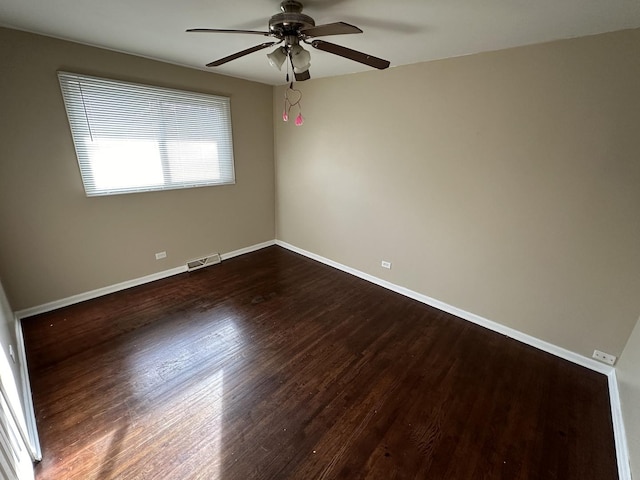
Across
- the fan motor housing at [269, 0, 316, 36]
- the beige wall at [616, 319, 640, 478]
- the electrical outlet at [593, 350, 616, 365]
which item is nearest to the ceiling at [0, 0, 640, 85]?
the fan motor housing at [269, 0, 316, 36]

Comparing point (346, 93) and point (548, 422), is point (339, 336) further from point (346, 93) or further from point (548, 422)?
point (346, 93)

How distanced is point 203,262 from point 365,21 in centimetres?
329

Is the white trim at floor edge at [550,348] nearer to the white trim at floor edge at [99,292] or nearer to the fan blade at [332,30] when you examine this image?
the white trim at floor edge at [99,292]

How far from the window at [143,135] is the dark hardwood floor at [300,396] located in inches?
53.3

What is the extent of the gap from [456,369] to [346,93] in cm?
304

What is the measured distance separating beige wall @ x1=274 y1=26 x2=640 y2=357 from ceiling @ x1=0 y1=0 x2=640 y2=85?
0.25 meters

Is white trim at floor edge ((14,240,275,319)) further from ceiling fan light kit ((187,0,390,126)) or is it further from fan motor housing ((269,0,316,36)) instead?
fan motor housing ((269,0,316,36))

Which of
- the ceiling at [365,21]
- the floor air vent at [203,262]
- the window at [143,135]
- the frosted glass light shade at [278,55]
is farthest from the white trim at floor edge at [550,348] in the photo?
the frosted glass light shade at [278,55]

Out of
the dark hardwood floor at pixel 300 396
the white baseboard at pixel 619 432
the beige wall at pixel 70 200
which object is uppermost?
the beige wall at pixel 70 200

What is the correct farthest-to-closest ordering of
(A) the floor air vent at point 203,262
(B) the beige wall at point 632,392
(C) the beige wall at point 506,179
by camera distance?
(A) the floor air vent at point 203,262
(C) the beige wall at point 506,179
(B) the beige wall at point 632,392

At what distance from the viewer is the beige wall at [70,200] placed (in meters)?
2.40

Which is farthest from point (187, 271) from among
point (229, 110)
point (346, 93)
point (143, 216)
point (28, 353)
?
point (346, 93)

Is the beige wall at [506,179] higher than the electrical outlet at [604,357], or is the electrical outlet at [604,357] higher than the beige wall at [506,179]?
the beige wall at [506,179]

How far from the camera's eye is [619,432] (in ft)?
5.79
